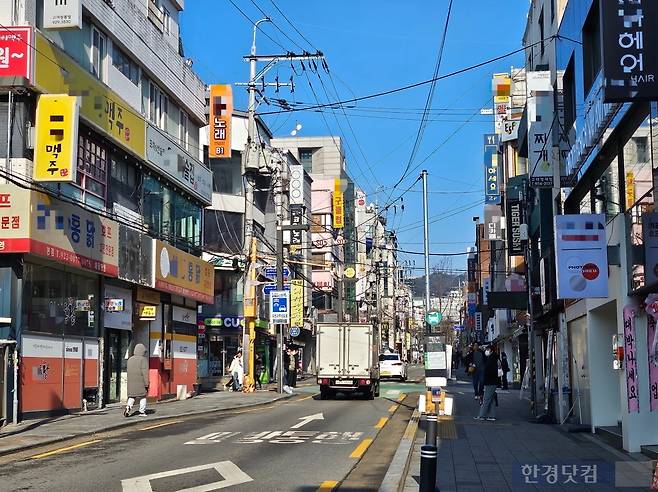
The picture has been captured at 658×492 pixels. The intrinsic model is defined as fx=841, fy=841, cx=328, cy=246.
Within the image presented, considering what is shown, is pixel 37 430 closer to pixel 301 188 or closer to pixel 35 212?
pixel 35 212

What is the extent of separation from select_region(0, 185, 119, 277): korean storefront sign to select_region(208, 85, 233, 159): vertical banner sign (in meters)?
11.9

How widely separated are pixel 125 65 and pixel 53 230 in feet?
28.1

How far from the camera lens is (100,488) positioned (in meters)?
10.4

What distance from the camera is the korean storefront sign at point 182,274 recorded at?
29.0 meters

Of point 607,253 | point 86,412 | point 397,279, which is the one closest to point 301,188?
point 86,412

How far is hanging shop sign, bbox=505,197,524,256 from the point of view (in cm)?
4016

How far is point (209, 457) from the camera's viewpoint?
43.3 ft

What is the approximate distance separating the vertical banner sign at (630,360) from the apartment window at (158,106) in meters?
20.4

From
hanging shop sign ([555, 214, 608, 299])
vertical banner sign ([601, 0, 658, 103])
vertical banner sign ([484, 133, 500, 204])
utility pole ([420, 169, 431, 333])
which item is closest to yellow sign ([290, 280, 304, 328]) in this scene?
utility pole ([420, 169, 431, 333])

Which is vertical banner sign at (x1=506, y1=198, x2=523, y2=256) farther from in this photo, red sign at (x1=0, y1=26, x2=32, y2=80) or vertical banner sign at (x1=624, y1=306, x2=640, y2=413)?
vertical banner sign at (x1=624, y1=306, x2=640, y2=413)

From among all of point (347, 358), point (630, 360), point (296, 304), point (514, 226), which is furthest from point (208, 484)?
point (296, 304)

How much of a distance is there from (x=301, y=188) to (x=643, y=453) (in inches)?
1619

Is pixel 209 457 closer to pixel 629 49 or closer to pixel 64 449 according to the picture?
pixel 64 449

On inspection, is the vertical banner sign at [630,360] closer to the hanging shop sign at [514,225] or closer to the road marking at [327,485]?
the road marking at [327,485]
